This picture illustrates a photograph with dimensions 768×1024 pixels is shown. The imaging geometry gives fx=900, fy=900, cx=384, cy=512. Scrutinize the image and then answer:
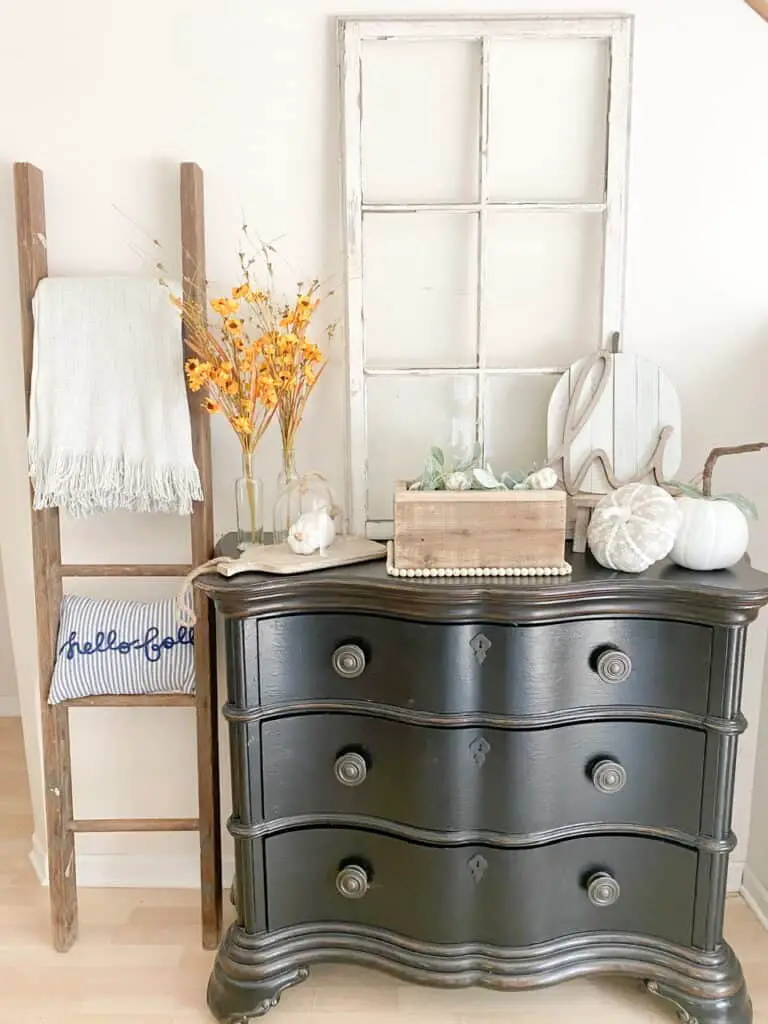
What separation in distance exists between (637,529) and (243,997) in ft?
4.12

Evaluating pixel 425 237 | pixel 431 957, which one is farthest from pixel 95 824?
pixel 425 237

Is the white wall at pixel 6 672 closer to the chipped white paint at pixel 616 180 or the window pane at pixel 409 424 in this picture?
the window pane at pixel 409 424

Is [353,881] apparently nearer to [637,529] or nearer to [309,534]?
[309,534]

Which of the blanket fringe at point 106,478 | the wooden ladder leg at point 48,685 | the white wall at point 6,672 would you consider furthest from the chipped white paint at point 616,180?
the white wall at point 6,672

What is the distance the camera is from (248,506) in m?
2.02

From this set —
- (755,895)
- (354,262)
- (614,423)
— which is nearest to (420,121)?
(354,262)

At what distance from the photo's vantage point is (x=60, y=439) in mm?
1966

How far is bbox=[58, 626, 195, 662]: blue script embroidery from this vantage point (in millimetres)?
2094

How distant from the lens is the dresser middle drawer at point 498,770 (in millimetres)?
1785

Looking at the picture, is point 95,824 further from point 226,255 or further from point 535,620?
point 226,255

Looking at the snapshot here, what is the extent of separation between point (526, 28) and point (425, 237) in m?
0.48

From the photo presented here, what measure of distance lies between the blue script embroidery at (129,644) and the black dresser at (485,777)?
333 mm

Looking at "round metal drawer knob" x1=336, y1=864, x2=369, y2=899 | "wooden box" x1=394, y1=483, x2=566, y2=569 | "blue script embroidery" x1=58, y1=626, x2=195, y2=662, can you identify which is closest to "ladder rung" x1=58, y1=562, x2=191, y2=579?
"blue script embroidery" x1=58, y1=626, x2=195, y2=662


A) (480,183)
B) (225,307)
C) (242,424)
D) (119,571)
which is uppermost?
(480,183)
